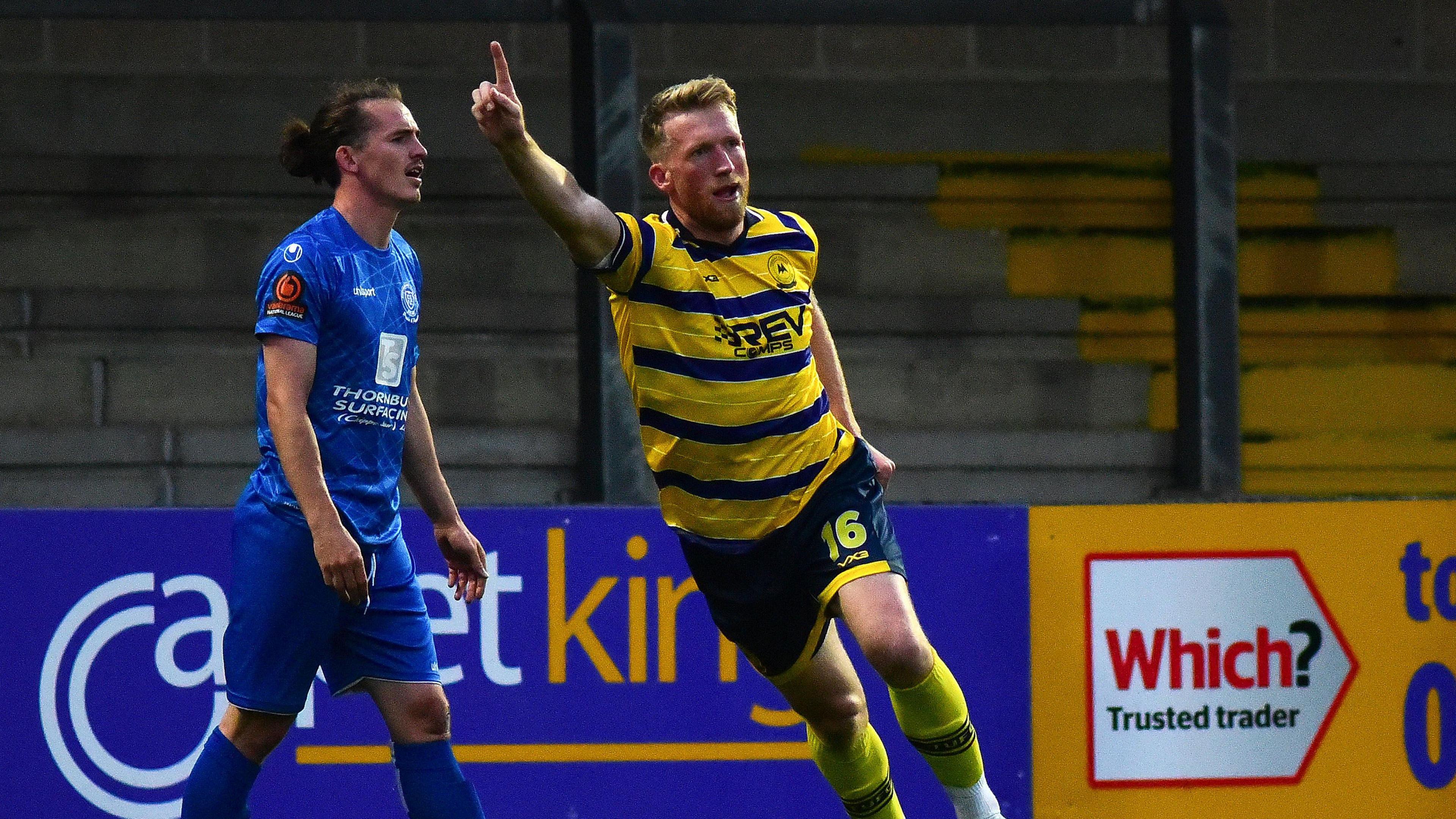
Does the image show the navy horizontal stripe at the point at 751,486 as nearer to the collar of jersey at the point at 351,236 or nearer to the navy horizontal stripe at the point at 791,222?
the navy horizontal stripe at the point at 791,222

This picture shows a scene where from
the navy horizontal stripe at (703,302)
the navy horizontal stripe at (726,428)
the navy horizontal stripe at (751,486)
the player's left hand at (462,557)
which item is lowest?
the player's left hand at (462,557)

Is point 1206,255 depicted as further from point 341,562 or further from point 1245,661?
point 341,562

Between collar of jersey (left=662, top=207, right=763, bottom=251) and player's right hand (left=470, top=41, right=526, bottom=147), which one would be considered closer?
player's right hand (left=470, top=41, right=526, bottom=147)

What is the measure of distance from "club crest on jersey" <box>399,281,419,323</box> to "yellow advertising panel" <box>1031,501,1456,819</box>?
225 cm

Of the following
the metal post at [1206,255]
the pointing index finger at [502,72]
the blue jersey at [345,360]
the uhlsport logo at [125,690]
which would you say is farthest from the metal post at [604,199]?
the pointing index finger at [502,72]

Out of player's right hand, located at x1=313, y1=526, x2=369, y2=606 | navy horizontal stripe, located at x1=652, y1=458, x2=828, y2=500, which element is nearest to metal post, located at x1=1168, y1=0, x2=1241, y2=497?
navy horizontal stripe, located at x1=652, y1=458, x2=828, y2=500

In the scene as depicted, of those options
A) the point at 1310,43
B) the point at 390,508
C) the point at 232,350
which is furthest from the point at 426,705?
the point at 1310,43

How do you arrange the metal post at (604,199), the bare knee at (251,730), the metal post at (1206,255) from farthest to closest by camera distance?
the metal post at (1206,255), the metal post at (604,199), the bare knee at (251,730)

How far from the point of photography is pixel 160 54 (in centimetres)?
916

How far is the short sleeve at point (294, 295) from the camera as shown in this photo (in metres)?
3.51

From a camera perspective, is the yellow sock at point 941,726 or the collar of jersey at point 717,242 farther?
the collar of jersey at point 717,242

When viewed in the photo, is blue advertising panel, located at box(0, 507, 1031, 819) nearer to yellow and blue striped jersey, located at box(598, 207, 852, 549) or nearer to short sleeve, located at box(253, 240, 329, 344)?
yellow and blue striped jersey, located at box(598, 207, 852, 549)

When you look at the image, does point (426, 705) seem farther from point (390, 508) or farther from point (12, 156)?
point (12, 156)

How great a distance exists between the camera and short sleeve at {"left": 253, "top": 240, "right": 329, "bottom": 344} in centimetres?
351
